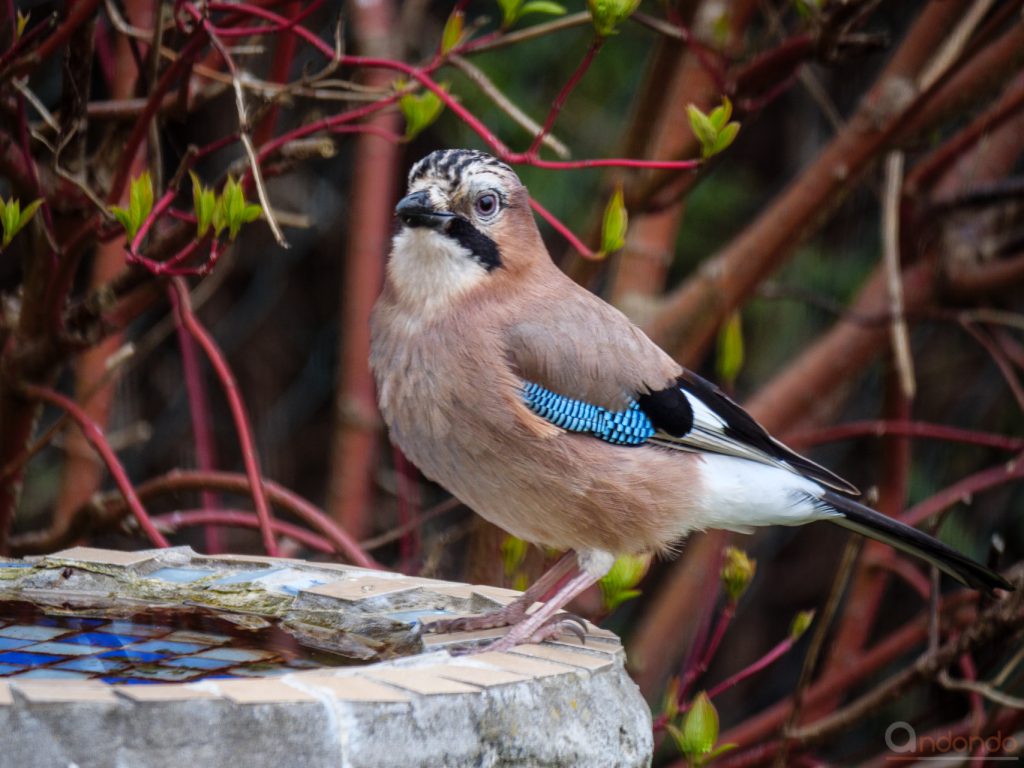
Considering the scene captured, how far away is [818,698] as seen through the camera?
11.9 ft

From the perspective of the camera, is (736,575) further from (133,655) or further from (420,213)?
(133,655)

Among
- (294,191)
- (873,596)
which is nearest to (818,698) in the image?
(873,596)

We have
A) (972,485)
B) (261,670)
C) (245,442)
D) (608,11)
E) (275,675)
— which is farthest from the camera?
(972,485)

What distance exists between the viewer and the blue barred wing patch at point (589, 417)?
2.53 metres

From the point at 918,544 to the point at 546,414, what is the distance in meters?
0.75

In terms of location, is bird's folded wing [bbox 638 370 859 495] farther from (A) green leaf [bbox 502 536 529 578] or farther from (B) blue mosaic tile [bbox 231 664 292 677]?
(B) blue mosaic tile [bbox 231 664 292 677]

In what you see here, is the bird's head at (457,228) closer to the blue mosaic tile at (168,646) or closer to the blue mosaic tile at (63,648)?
the blue mosaic tile at (168,646)

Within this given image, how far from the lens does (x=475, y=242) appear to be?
2.66 metres

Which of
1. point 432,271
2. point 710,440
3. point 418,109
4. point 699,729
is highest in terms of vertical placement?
point 418,109

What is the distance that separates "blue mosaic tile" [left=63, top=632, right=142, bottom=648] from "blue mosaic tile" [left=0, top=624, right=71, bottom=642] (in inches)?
1.4

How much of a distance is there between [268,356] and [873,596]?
3170 mm

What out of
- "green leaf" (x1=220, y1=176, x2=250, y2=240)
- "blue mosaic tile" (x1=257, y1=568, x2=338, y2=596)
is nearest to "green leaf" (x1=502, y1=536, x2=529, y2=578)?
"blue mosaic tile" (x1=257, y1=568, x2=338, y2=596)

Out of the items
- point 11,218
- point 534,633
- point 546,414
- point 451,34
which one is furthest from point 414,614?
point 451,34

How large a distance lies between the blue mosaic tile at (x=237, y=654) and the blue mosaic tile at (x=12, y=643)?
0.26 metres
